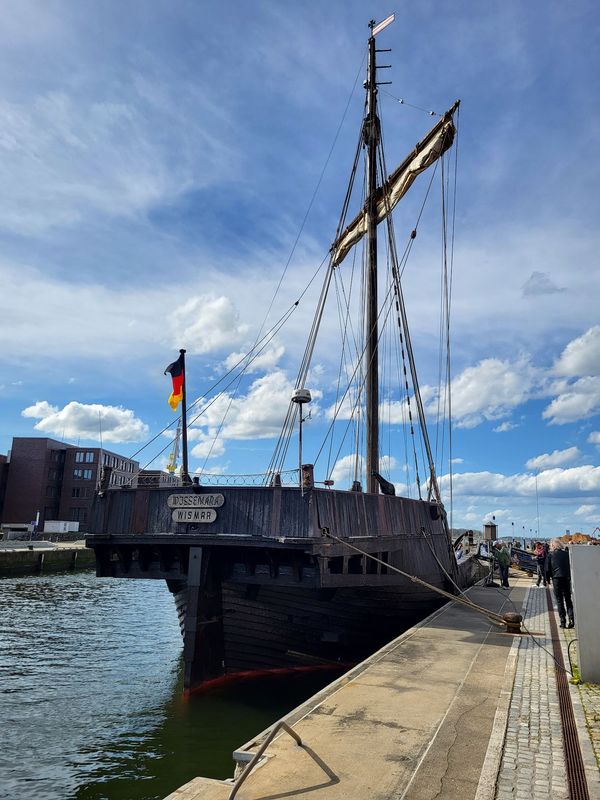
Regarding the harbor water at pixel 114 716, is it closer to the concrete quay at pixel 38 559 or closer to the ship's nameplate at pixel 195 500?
the ship's nameplate at pixel 195 500

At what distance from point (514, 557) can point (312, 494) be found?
35.5m

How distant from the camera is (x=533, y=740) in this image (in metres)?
5.74

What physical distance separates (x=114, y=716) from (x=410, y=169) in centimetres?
1964

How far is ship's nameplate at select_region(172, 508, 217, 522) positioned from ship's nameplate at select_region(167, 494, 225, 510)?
0.27ft

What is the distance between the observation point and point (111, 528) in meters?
12.4

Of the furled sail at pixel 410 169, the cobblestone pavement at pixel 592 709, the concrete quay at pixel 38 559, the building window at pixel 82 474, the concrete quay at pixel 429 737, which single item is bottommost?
the concrete quay at pixel 38 559

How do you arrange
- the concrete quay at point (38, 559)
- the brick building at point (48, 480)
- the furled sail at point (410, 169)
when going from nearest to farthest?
the furled sail at point (410, 169) → the concrete quay at point (38, 559) → the brick building at point (48, 480)

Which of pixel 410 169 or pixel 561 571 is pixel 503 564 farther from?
Result: pixel 410 169

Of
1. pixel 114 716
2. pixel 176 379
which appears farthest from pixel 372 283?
pixel 114 716

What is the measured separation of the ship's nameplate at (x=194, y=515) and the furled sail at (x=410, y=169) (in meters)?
13.5

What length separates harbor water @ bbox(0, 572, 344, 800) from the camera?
7.89m

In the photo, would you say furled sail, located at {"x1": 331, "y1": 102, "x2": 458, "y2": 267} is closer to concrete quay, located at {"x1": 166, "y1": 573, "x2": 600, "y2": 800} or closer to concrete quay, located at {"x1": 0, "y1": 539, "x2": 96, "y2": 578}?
concrete quay, located at {"x1": 166, "y1": 573, "x2": 600, "y2": 800}

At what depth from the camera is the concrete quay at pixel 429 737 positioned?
4.68 metres

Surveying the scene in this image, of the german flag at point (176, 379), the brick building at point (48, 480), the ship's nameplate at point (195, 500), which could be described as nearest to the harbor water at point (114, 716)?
the ship's nameplate at point (195, 500)
